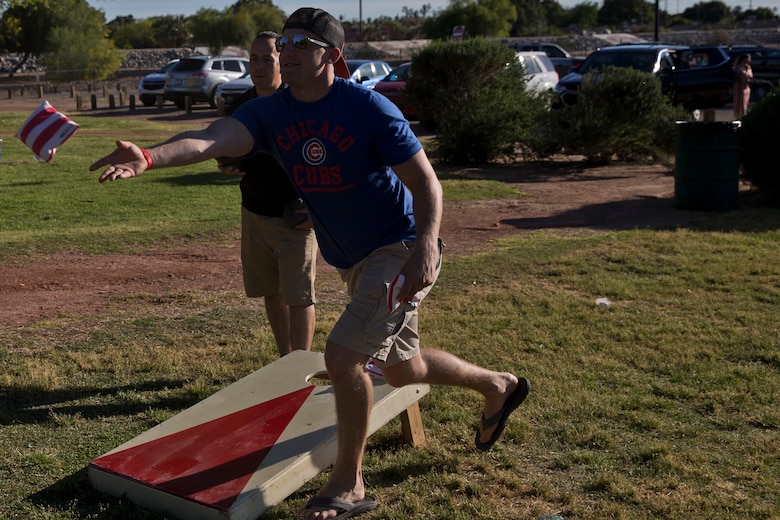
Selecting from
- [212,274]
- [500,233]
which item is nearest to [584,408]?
[212,274]

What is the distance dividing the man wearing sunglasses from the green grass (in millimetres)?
515

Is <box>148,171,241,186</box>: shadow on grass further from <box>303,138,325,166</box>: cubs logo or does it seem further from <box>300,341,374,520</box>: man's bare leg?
<box>300,341,374,520</box>: man's bare leg

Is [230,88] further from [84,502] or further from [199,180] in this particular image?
[84,502]

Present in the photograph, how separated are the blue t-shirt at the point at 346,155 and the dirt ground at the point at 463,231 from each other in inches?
140

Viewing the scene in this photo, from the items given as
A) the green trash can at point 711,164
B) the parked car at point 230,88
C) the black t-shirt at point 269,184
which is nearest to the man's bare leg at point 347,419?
the black t-shirt at point 269,184

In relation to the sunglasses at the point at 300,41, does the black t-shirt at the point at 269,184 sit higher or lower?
lower

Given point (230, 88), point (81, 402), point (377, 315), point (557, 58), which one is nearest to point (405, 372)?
point (377, 315)

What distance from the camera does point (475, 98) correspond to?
1513 centimetres

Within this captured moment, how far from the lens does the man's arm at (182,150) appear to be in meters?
3.03

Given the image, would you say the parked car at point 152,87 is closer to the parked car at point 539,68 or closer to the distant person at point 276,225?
the parked car at point 539,68

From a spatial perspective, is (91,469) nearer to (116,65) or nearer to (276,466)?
(276,466)

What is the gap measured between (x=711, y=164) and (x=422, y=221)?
8005 mm

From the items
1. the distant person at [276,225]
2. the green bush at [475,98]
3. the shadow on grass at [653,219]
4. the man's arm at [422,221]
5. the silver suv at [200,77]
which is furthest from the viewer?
the silver suv at [200,77]

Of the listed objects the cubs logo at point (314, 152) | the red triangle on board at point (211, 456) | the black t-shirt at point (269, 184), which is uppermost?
the cubs logo at point (314, 152)
